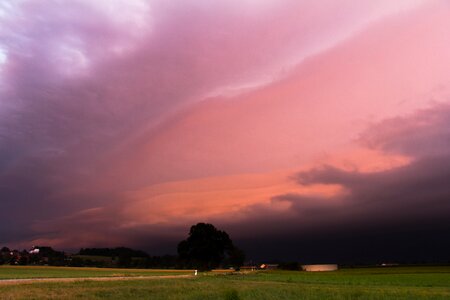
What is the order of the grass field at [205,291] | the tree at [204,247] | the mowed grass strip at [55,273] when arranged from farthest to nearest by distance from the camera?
the tree at [204,247]
the mowed grass strip at [55,273]
the grass field at [205,291]

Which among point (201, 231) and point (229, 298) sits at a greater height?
point (201, 231)

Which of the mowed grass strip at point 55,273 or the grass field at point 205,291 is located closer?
the grass field at point 205,291

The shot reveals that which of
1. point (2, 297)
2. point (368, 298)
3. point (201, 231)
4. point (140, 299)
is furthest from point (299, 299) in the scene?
point (201, 231)

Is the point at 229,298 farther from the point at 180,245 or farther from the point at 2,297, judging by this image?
the point at 180,245

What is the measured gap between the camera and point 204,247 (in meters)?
150

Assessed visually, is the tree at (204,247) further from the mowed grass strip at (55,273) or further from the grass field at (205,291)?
the grass field at (205,291)

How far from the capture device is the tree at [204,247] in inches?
5935

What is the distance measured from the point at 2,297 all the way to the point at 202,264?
122m

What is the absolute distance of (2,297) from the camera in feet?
115

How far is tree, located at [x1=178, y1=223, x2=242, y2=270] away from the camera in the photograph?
150750 mm

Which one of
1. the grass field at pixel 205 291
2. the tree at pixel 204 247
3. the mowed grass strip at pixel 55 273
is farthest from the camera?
the tree at pixel 204 247

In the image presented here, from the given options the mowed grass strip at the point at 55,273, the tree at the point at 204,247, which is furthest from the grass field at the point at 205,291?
the tree at the point at 204,247

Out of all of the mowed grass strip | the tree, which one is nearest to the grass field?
the mowed grass strip

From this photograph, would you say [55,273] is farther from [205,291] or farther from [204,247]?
[205,291]
